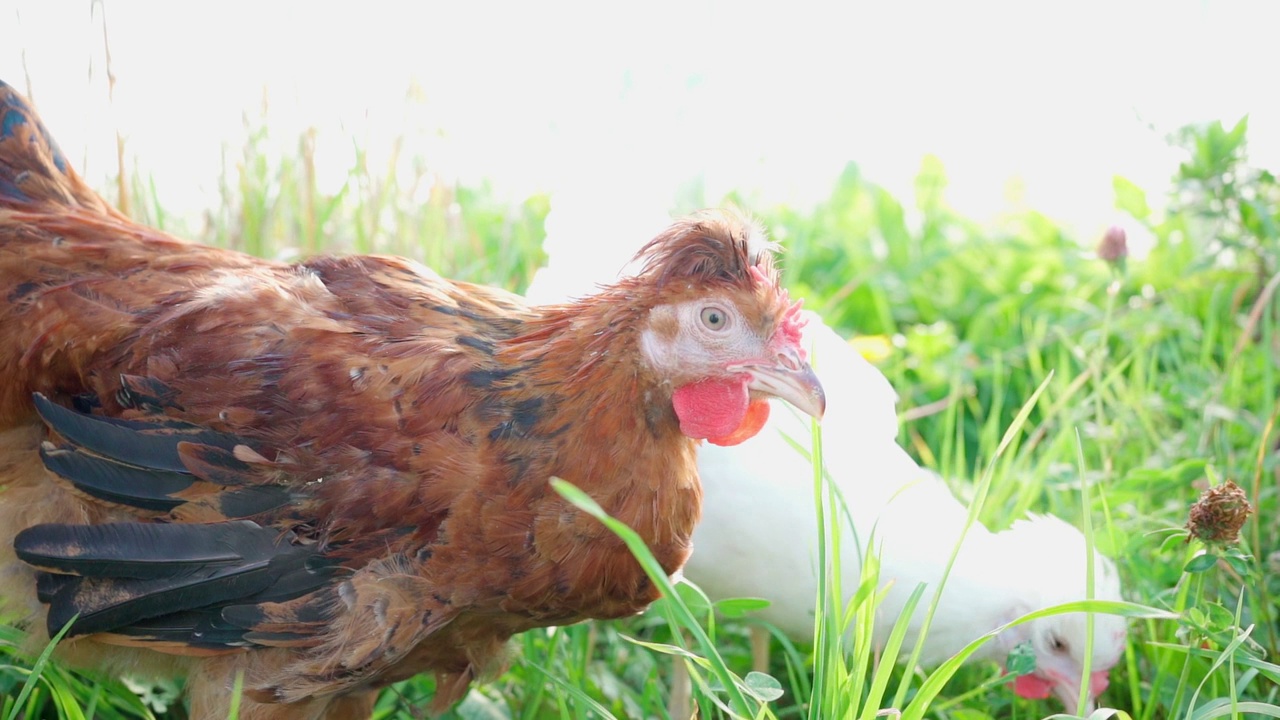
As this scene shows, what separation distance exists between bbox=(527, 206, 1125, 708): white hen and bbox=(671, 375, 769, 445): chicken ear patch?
0.53 m

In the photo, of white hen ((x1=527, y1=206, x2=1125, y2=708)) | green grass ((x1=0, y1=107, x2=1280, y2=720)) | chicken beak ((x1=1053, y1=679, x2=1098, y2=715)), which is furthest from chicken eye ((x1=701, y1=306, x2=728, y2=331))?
chicken beak ((x1=1053, y1=679, x2=1098, y2=715))

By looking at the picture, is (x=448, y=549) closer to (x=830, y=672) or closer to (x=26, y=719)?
(x=830, y=672)

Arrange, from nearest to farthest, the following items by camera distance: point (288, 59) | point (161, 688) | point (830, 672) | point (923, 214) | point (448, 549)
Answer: point (830, 672) → point (448, 549) → point (161, 688) → point (288, 59) → point (923, 214)

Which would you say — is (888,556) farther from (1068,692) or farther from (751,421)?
(751,421)

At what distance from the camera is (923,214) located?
4.77m

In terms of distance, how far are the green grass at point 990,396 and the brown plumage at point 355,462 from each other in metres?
0.19

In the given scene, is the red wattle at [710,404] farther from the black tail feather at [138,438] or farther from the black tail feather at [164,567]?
the black tail feather at [138,438]

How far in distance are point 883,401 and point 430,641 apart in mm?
1381

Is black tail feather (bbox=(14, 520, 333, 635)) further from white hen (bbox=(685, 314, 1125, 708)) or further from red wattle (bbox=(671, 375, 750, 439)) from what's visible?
white hen (bbox=(685, 314, 1125, 708))

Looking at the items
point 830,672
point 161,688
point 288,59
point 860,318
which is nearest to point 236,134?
point 288,59

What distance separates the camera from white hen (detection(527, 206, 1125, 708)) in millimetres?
2320

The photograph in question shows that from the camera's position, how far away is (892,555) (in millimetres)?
2309

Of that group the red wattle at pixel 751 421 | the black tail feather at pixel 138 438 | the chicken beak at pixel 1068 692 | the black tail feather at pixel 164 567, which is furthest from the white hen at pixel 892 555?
the black tail feather at pixel 138 438

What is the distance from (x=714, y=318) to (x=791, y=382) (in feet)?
0.57
